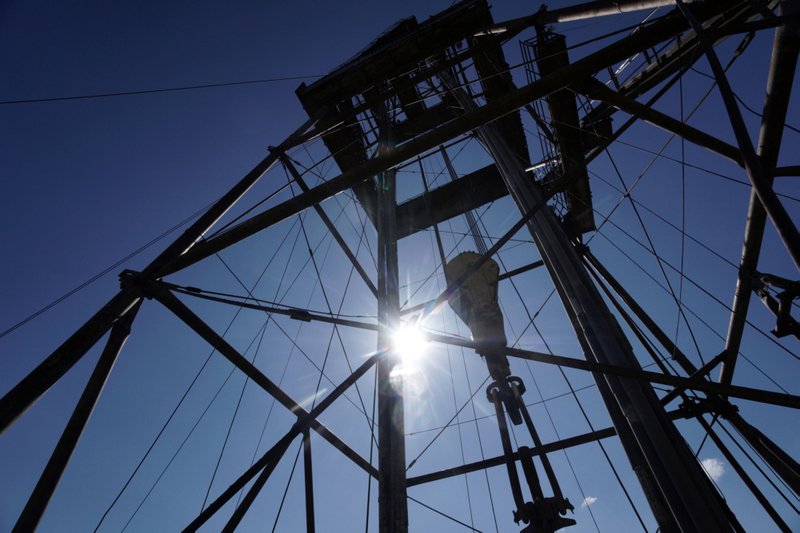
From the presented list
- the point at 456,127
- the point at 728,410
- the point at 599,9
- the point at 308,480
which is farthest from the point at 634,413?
the point at 599,9

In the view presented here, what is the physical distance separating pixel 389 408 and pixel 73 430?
267 centimetres

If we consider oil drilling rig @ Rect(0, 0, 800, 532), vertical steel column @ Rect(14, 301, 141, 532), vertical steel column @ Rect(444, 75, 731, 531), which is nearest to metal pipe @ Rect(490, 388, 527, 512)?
oil drilling rig @ Rect(0, 0, 800, 532)

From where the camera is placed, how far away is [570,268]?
3645mm

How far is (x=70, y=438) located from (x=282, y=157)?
4334 millimetres

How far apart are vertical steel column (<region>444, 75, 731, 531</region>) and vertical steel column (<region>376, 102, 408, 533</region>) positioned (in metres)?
1.74

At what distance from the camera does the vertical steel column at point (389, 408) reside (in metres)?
2.80

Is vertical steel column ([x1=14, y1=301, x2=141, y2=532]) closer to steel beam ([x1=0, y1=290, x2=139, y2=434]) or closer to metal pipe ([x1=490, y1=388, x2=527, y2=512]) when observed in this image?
steel beam ([x1=0, y1=290, x2=139, y2=434])

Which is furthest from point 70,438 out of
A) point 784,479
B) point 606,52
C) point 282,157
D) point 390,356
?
point 784,479

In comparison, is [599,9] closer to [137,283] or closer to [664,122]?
[664,122]

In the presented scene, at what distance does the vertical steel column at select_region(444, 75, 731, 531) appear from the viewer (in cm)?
223

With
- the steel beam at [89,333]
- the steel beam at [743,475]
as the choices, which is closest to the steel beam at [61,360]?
the steel beam at [89,333]

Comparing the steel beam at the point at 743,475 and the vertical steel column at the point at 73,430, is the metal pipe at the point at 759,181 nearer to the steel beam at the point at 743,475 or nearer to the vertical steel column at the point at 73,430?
the steel beam at the point at 743,475

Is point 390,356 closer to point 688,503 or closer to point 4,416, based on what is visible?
point 688,503

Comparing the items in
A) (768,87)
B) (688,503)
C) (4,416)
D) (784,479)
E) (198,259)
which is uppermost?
(768,87)
